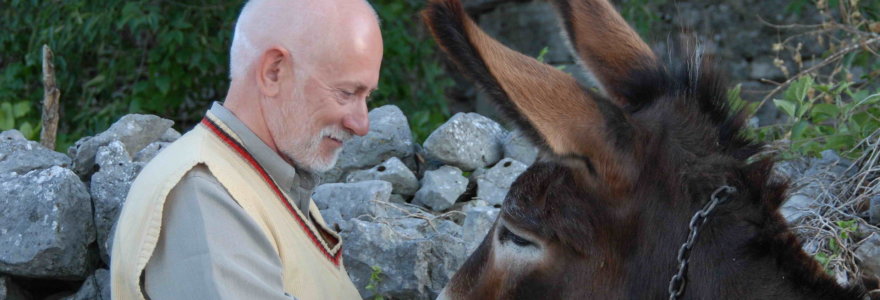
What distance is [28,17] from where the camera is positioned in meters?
6.17

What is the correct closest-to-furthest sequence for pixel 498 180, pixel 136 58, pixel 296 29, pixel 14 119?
pixel 296 29
pixel 498 180
pixel 14 119
pixel 136 58

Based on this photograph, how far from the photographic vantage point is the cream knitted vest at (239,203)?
2.28 meters

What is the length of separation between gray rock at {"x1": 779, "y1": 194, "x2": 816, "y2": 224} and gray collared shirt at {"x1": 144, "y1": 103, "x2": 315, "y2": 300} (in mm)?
1696

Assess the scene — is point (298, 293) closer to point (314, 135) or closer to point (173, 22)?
point (314, 135)

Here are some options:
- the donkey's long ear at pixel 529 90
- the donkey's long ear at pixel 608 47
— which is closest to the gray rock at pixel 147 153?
the donkey's long ear at pixel 608 47

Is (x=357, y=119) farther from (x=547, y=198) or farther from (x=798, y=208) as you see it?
(x=798, y=208)

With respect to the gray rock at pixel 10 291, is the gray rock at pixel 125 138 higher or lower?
higher

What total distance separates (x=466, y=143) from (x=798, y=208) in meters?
1.29

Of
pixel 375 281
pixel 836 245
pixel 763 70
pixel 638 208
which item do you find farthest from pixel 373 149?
pixel 763 70

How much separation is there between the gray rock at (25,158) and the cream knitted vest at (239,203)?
3.87 feet

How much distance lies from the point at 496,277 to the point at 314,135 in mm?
591

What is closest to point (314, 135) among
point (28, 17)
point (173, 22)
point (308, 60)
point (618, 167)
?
point (308, 60)

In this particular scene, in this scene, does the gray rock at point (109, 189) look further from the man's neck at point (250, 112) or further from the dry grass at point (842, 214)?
the dry grass at point (842, 214)

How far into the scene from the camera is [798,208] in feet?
11.0
